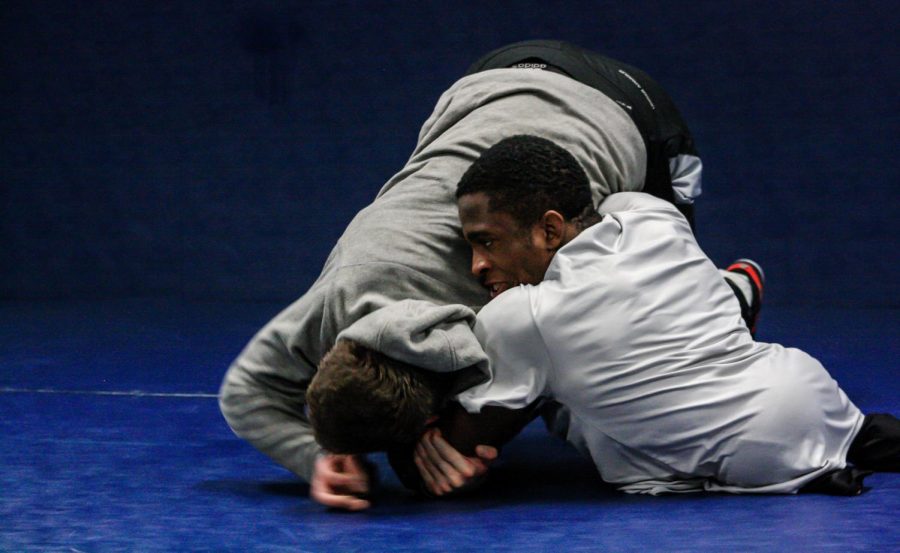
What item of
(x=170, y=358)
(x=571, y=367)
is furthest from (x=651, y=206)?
(x=170, y=358)

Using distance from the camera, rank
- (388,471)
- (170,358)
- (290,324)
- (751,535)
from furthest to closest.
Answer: (170,358) → (388,471) → (290,324) → (751,535)

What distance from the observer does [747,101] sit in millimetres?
5688

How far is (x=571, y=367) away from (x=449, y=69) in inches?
153

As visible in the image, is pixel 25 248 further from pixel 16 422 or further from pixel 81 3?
pixel 16 422

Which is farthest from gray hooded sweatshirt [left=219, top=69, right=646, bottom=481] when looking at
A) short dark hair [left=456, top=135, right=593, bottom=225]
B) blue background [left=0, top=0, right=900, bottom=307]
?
blue background [left=0, top=0, right=900, bottom=307]

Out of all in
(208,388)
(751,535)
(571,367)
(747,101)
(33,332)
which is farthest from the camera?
(747,101)

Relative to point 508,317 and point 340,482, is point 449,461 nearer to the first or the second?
point 340,482

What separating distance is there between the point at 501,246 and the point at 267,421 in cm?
60

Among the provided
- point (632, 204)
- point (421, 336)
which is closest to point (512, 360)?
point (421, 336)

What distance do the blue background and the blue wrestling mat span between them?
1755 mm

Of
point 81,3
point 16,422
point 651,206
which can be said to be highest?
point 81,3

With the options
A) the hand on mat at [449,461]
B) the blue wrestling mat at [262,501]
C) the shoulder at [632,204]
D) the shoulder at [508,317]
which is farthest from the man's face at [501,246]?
the blue wrestling mat at [262,501]

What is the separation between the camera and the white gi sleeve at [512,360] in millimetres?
2318

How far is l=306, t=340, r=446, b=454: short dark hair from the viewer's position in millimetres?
2211
